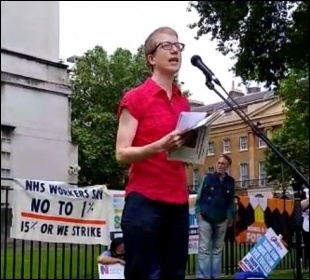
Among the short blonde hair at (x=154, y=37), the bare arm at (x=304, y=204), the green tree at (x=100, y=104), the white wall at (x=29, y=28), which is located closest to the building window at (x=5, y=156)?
the white wall at (x=29, y=28)

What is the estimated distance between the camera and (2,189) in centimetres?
204

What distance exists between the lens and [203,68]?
3217 millimetres

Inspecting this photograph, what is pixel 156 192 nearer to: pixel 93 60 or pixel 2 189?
pixel 2 189

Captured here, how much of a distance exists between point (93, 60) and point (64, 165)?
16.2 meters

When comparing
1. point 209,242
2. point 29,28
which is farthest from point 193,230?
point 29,28

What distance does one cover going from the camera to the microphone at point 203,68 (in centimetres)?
319

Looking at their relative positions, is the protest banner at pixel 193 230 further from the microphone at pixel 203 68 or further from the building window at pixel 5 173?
the building window at pixel 5 173

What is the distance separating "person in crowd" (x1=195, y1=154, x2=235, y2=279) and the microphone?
298cm

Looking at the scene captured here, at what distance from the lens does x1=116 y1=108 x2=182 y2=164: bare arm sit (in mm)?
2039

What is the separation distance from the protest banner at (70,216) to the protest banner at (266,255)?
4.66ft

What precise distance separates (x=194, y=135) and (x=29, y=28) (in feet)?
1.95

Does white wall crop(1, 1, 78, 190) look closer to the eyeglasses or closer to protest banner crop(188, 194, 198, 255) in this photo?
the eyeglasses

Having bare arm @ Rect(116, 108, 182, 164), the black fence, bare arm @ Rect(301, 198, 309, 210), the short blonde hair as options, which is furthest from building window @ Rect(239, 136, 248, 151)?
bare arm @ Rect(116, 108, 182, 164)

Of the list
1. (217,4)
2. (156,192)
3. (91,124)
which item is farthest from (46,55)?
(91,124)
